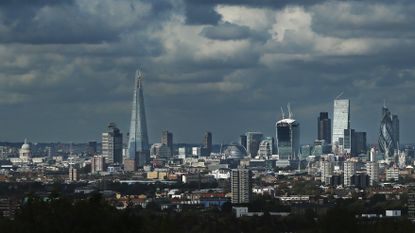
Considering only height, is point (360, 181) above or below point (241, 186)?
above

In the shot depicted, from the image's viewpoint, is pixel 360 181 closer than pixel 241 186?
No

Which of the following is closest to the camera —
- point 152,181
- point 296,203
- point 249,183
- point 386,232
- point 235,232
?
point 386,232

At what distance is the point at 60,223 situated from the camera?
150 ft

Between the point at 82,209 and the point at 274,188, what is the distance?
401ft

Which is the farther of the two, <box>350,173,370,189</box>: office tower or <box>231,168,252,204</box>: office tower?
<box>350,173,370,189</box>: office tower

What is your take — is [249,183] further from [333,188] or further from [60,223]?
[60,223]

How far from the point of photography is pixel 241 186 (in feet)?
500

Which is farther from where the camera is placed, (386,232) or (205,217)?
(205,217)

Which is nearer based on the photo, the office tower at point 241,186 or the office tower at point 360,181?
the office tower at point 241,186

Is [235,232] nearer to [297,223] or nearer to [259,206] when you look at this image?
[297,223]

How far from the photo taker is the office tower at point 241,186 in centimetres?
14588

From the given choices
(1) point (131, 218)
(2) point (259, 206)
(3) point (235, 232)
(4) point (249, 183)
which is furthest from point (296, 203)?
(1) point (131, 218)

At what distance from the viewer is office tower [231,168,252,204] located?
146 meters

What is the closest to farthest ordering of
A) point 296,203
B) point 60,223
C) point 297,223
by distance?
1. point 60,223
2. point 297,223
3. point 296,203
